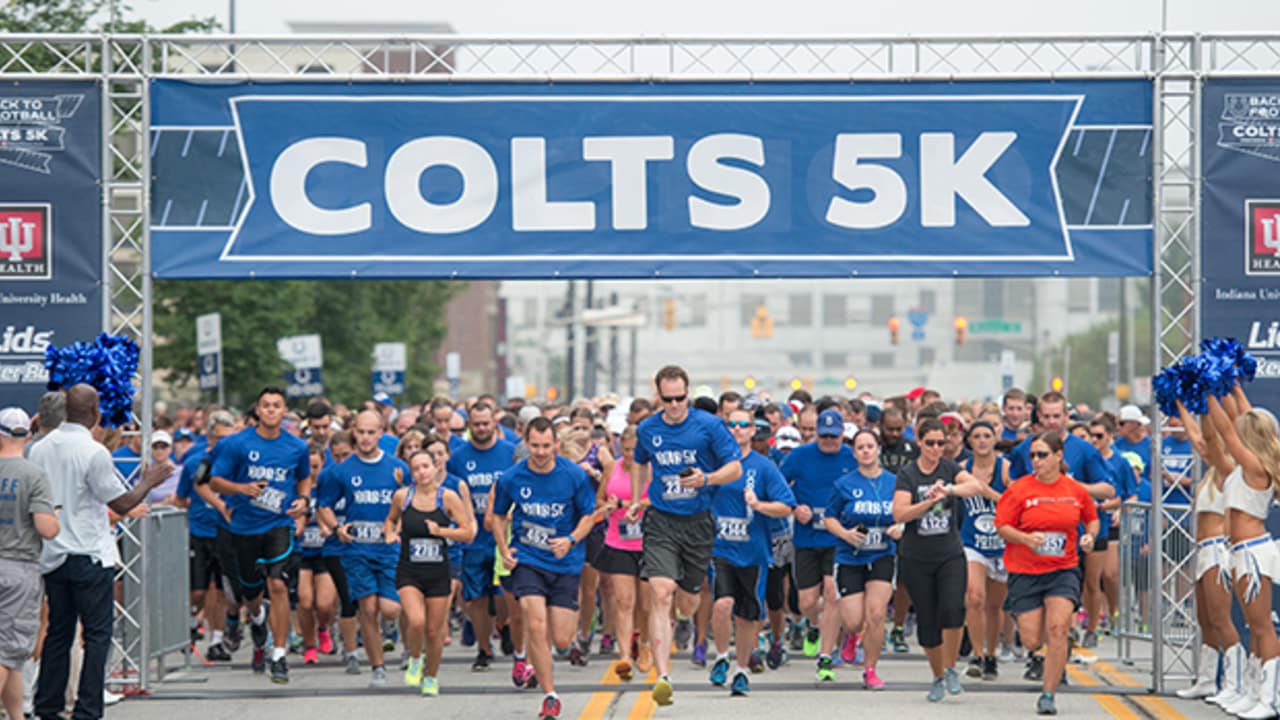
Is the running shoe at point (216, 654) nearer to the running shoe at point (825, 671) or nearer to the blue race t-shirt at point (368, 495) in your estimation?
the blue race t-shirt at point (368, 495)

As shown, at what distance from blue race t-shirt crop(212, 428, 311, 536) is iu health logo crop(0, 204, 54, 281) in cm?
206

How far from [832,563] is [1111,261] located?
3.23 m

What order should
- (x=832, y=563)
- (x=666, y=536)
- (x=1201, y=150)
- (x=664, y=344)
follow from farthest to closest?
(x=664, y=344), (x=832, y=563), (x=1201, y=150), (x=666, y=536)

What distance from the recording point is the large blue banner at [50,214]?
13477 mm

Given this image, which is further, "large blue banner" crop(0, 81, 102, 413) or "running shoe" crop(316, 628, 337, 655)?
"running shoe" crop(316, 628, 337, 655)

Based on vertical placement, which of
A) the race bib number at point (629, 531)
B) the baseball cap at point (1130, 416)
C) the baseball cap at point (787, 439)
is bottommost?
the race bib number at point (629, 531)

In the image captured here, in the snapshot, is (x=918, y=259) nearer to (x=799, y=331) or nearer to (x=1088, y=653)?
(x=1088, y=653)

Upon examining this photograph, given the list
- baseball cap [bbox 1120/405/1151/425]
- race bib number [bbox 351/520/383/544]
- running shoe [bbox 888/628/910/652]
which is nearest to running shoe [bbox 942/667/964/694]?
running shoe [bbox 888/628/910/652]

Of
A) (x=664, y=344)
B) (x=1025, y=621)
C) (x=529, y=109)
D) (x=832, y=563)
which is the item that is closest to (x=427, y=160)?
(x=529, y=109)

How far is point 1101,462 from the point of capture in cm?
1456

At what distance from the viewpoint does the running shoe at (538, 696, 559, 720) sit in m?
11.6

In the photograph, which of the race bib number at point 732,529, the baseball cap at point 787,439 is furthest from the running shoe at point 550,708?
the baseball cap at point 787,439

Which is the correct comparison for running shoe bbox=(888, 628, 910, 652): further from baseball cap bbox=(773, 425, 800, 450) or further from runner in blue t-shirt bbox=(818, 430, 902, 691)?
runner in blue t-shirt bbox=(818, 430, 902, 691)

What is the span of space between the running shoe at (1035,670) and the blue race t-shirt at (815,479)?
5.83 feet
